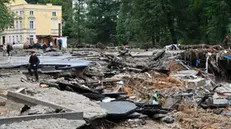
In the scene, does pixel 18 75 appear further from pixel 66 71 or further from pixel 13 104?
pixel 13 104

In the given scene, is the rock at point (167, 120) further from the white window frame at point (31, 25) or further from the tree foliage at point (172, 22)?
the white window frame at point (31, 25)

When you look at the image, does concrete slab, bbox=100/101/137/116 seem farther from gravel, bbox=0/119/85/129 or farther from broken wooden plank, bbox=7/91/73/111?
gravel, bbox=0/119/85/129

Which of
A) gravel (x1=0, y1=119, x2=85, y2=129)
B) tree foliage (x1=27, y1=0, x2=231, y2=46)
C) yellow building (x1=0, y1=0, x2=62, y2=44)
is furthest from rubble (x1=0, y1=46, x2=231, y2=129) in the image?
yellow building (x1=0, y1=0, x2=62, y2=44)

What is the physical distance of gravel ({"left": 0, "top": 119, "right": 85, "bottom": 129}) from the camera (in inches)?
316

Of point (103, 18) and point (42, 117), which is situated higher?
point (103, 18)

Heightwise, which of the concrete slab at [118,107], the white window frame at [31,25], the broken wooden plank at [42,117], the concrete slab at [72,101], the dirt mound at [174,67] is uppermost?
the white window frame at [31,25]

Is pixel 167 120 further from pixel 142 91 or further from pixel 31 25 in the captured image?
pixel 31 25

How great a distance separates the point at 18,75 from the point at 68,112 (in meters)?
9.57

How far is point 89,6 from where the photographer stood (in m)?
80.8

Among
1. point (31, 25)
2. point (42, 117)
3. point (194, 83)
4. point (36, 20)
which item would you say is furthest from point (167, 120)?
point (31, 25)

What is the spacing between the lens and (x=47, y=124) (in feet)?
27.0

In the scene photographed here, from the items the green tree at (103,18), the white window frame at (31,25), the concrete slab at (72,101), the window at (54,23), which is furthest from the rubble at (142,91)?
the white window frame at (31,25)

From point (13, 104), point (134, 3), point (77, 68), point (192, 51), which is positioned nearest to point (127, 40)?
point (134, 3)

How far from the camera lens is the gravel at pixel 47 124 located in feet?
26.3
